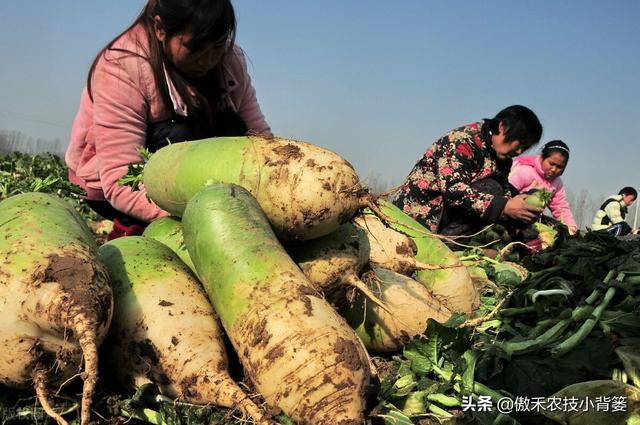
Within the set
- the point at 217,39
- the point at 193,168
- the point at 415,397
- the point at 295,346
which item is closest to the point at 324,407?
the point at 295,346

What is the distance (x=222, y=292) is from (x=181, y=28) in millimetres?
1710

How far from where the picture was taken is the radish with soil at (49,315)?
180 centimetres

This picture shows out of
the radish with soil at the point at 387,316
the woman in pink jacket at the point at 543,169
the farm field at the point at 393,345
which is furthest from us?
the woman in pink jacket at the point at 543,169

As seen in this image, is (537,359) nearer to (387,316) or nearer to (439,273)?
(387,316)

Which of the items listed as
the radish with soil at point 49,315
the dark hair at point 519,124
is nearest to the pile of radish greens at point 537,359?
the radish with soil at point 49,315

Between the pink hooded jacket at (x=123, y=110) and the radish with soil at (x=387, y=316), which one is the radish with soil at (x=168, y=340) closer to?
the radish with soil at (x=387, y=316)

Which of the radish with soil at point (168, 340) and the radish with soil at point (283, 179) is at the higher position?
the radish with soil at point (283, 179)

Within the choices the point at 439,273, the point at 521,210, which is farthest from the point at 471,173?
the point at 439,273

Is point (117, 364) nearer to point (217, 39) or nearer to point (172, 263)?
point (172, 263)

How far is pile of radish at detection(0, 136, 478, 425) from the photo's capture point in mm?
1825

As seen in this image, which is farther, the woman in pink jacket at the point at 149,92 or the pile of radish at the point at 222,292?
the woman in pink jacket at the point at 149,92

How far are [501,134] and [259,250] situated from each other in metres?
4.54

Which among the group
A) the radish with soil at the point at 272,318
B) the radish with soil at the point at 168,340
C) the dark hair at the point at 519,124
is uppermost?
the dark hair at the point at 519,124

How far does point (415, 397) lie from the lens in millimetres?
2217
